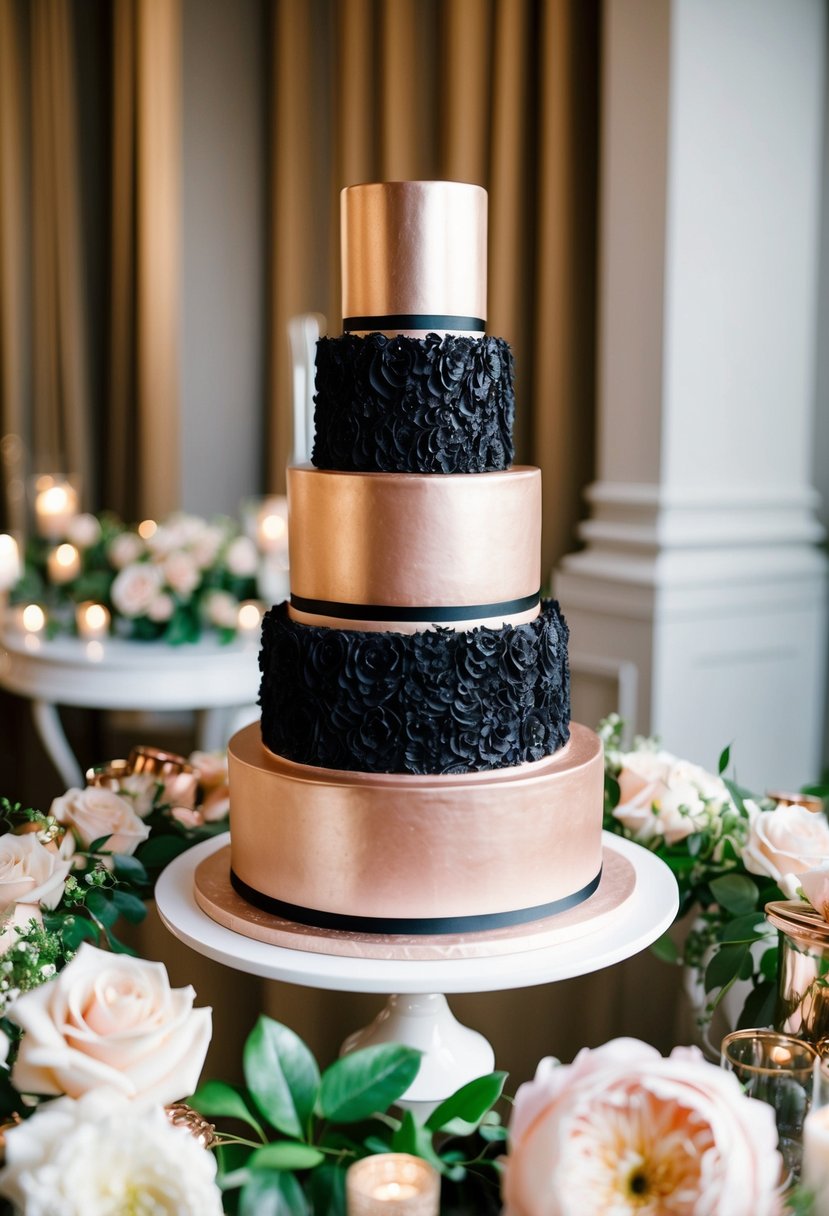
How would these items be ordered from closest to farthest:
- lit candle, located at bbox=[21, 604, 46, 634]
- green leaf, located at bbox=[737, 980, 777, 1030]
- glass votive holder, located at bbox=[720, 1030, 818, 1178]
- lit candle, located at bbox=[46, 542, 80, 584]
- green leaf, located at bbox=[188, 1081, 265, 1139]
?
green leaf, located at bbox=[188, 1081, 265, 1139], glass votive holder, located at bbox=[720, 1030, 818, 1178], green leaf, located at bbox=[737, 980, 777, 1030], lit candle, located at bbox=[21, 604, 46, 634], lit candle, located at bbox=[46, 542, 80, 584]

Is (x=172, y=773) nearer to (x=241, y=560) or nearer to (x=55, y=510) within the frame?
(x=241, y=560)

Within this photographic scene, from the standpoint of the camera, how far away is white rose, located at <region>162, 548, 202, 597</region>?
3070mm

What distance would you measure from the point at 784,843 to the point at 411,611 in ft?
1.61

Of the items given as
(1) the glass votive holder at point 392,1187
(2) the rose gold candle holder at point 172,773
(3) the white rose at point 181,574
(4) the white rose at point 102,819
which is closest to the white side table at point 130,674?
(3) the white rose at point 181,574

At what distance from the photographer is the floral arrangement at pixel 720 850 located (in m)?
1.31

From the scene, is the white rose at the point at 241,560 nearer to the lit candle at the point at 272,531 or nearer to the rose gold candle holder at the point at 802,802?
the lit candle at the point at 272,531

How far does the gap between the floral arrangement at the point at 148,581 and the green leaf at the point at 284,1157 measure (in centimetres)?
229

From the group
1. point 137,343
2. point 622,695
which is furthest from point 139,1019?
point 137,343

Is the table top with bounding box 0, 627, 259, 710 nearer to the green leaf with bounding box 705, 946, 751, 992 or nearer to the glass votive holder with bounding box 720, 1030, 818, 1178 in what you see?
the green leaf with bounding box 705, 946, 751, 992

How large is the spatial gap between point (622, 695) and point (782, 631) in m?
0.48

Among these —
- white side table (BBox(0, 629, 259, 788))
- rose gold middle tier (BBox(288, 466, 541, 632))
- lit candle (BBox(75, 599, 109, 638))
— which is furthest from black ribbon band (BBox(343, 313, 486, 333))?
lit candle (BBox(75, 599, 109, 638))

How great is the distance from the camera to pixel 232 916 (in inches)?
45.6

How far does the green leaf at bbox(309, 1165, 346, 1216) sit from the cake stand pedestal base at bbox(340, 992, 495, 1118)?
35 centimetres

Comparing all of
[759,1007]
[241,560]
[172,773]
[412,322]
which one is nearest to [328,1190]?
[759,1007]
